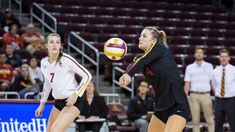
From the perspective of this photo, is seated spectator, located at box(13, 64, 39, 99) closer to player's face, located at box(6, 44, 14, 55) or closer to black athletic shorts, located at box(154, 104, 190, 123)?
player's face, located at box(6, 44, 14, 55)

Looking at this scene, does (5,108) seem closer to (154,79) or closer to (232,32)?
(154,79)

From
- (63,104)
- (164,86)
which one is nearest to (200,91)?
(63,104)

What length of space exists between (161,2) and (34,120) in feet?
38.3

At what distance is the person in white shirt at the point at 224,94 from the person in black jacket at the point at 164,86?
472 cm

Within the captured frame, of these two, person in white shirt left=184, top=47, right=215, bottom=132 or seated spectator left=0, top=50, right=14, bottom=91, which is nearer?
person in white shirt left=184, top=47, right=215, bottom=132

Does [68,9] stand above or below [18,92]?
above

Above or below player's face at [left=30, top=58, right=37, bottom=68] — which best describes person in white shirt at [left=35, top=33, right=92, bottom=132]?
above

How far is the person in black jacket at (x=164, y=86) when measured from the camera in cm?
668

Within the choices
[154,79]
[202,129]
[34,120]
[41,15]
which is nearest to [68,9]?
[41,15]

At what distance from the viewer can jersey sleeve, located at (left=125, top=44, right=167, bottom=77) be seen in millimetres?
6323

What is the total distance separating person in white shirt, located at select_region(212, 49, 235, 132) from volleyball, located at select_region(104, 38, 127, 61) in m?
3.92

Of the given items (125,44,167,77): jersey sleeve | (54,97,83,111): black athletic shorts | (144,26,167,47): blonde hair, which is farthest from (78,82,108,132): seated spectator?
(125,44,167,77): jersey sleeve

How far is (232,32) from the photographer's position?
758 inches

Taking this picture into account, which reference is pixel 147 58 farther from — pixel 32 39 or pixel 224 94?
pixel 32 39
